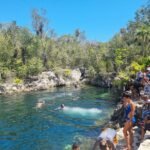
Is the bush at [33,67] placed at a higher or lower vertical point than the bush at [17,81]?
higher

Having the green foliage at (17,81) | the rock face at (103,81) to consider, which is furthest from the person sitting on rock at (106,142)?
the green foliage at (17,81)

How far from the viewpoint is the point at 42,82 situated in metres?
62.0

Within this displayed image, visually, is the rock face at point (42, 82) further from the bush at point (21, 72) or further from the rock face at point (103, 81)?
the rock face at point (103, 81)

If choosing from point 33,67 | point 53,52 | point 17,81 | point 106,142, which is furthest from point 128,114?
point 53,52

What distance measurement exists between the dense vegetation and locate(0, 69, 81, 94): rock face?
2132 millimetres

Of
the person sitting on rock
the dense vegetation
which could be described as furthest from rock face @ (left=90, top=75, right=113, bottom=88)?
the person sitting on rock

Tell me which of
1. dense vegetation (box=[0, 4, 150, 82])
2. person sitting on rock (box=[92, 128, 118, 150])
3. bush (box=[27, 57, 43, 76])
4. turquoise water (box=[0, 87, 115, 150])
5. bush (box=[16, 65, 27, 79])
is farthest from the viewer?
bush (box=[27, 57, 43, 76])

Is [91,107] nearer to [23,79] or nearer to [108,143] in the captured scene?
[108,143]

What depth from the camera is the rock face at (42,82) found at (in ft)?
187

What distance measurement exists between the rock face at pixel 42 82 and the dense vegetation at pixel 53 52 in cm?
213

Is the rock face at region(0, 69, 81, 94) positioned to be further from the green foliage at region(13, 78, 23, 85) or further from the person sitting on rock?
the person sitting on rock

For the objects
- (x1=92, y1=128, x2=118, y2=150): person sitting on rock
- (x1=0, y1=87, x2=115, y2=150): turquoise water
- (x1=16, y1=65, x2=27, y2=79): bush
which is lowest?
(x1=0, y1=87, x2=115, y2=150): turquoise water

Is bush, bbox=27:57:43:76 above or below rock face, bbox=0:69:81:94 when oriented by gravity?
above

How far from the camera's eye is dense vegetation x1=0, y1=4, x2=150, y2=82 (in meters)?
56.3
